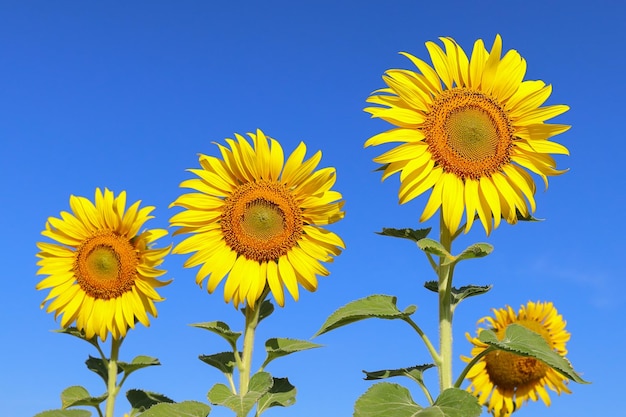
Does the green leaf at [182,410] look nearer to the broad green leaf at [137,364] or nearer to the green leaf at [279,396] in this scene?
the green leaf at [279,396]

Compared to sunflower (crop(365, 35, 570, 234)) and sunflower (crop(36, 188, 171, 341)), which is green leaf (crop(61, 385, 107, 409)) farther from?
sunflower (crop(365, 35, 570, 234))

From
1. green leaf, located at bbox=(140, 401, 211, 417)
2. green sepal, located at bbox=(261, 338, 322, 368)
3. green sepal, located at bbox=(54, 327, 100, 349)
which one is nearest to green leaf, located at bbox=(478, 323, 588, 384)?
green sepal, located at bbox=(261, 338, 322, 368)

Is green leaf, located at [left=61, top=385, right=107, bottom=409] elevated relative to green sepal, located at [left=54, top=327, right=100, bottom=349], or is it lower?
lower

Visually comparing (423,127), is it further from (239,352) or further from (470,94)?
(239,352)

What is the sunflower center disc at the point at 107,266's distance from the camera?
28.3ft

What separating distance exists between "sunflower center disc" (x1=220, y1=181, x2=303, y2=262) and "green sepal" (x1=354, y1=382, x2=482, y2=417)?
1847mm

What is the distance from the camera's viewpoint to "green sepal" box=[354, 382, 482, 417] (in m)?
5.06

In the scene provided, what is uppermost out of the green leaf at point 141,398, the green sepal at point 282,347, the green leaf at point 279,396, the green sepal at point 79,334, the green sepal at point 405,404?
the green sepal at point 79,334

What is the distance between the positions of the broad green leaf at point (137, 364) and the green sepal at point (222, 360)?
169 cm

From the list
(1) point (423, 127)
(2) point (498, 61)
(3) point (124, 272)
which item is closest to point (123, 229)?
(3) point (124, 272)

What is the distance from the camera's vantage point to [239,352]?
666 cm

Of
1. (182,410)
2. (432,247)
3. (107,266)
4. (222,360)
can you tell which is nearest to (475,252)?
(432,247)

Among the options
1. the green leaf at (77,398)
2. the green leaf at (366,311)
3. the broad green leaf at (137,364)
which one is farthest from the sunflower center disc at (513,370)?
the green leaf at (77,398)

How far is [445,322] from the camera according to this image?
5832mm
